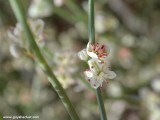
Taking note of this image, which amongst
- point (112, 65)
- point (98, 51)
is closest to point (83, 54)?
point (98, 51)

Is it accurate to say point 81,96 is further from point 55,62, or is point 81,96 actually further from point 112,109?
point 55,62

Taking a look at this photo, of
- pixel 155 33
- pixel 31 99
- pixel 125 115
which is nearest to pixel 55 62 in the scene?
pixel 31 99

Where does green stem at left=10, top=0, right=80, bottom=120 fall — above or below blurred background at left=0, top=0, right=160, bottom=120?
below

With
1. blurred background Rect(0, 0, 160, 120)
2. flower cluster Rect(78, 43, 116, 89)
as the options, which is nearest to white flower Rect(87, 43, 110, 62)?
flower cluster Rect(78, 43, 116, 89)

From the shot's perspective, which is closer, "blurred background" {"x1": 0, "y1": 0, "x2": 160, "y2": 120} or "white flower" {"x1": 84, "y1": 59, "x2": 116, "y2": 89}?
"white flower" {"x1": 84, "y1": 59, "x2": 116, "y2": 89}

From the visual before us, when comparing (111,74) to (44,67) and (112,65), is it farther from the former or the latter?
(112,65)

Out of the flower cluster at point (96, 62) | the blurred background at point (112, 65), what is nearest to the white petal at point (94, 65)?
Answer: the flower cluster at point (96, 62)

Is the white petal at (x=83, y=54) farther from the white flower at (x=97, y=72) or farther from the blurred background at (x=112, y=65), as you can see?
the blurred background at (x=112, y=65)

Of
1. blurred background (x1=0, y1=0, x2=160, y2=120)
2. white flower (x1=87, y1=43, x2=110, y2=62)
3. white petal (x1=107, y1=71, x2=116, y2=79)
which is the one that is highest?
blurred background (x1=0, y1=0, x2=160, y2=120)

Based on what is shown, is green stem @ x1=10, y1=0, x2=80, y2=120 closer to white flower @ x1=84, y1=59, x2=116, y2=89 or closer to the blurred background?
white flower @ x1=84, y1=59, x2=116, y2=89
